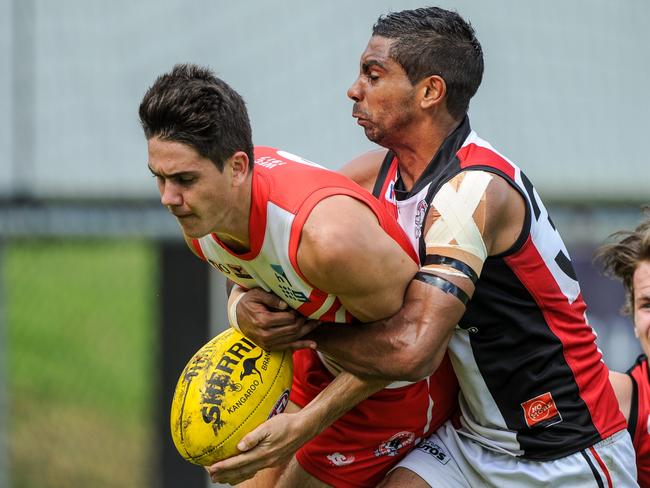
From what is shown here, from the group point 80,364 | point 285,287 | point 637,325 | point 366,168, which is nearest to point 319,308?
point 285,287

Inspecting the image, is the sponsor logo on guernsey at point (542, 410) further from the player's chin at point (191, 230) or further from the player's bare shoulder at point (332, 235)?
the player's chin at point (191, 230)

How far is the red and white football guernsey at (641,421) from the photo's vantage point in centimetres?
573

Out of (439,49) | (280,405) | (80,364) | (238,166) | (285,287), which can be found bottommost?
(80,364)

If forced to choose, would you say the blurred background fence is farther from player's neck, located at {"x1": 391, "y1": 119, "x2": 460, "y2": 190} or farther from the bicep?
the bicep

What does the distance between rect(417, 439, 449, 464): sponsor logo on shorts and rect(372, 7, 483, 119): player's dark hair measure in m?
1.43

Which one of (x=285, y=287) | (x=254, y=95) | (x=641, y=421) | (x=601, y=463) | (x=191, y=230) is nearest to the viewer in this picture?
(x=191, y=230)

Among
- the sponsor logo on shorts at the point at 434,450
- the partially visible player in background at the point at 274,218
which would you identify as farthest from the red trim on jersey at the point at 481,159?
the sponsor logo on shorts at the point at 434,450

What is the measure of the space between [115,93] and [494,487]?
7.19 meters

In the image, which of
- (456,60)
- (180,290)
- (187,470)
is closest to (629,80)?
(180,290)

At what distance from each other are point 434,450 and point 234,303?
1.12 meters

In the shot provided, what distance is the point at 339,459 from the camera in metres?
Answer: 5.45

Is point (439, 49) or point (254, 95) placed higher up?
point (439, 49)

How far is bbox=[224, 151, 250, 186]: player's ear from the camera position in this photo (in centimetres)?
461

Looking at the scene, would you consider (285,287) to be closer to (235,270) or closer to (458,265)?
(235,270)
